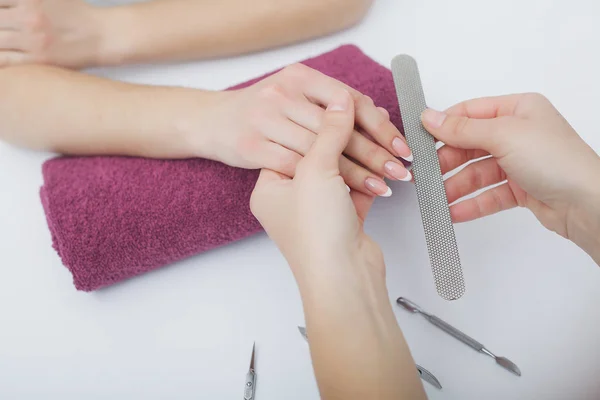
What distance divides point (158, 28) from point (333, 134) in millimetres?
407

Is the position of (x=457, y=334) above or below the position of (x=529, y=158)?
below

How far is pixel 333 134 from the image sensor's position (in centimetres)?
58

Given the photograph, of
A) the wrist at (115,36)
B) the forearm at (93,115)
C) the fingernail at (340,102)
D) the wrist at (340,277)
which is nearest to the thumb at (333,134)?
the fingernail at (340,102)

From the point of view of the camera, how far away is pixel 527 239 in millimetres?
743

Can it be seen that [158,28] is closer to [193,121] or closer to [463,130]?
[193,121]

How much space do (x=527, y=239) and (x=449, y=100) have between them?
0.84ft

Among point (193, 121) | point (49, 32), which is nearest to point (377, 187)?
point (193, 121)

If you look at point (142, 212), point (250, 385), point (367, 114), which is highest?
point (367, 114)

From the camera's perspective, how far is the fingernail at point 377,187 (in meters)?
0.63

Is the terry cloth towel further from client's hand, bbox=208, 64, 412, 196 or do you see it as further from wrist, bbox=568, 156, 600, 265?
wrist, bbox=568, 156, 600, 265

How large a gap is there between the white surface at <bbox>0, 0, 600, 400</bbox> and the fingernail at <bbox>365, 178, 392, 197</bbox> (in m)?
0.13

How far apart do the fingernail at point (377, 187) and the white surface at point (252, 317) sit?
125mm

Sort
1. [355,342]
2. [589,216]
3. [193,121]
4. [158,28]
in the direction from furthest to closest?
[158,28] < [193,121] < [589,216] < [355,342]

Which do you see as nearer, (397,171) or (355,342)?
(355,342)
